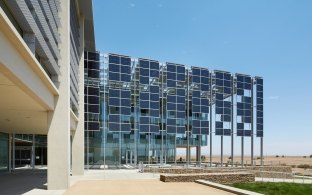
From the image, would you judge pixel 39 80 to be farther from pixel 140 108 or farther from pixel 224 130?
pixel 224 130

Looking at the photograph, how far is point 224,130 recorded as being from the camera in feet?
156

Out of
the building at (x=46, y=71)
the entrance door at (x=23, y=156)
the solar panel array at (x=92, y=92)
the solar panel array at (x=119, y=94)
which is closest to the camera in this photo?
the building at (x=46, y=71)

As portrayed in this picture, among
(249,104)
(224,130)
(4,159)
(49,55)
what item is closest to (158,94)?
(224,130)

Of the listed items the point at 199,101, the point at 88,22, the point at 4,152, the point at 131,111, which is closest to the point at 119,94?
the point at 131,111

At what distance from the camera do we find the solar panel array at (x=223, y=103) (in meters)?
47.2

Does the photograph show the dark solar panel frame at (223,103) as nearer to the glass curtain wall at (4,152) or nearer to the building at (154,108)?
the building at (154,108)

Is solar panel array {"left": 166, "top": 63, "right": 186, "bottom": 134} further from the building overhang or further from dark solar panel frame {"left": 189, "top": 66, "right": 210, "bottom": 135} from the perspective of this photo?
the building overhang

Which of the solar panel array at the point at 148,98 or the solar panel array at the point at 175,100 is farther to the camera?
the solar panel array at the point at 175,100

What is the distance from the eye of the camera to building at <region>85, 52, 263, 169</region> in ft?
135

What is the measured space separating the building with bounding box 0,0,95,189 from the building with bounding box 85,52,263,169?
6.11m

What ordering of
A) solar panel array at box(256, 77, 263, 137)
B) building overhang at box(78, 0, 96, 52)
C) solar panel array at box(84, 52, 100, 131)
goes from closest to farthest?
building overhang at box(78, 0, 96, 52)
solar panel array at box(84, 52, 100, 131)
solar panel array at box(256, 77, 263, 137)

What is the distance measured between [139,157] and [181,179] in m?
20.5

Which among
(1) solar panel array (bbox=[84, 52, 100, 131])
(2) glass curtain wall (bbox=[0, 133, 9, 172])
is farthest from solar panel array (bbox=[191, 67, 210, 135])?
(2) glass curtain wall (bbox=[0, 133, 9, 172])

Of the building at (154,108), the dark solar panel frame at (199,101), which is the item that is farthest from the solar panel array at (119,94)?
the dark solar panel frame at (199,101)
